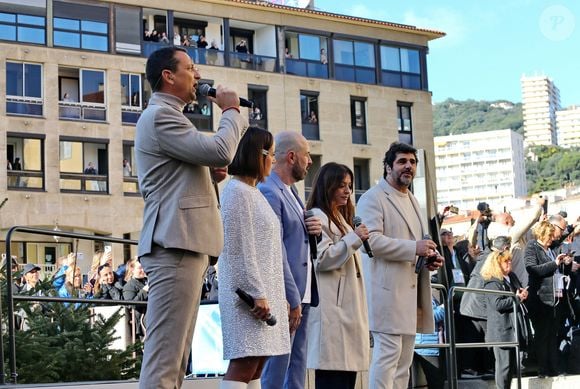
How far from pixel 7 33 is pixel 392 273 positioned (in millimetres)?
39604

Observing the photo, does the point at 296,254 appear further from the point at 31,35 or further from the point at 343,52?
the point at 343,52

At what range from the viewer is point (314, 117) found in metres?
52.2

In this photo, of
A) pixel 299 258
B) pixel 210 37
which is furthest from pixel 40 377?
pixel 210 37

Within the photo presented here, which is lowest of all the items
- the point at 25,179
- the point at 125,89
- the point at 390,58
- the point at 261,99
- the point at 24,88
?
the point at 25,179

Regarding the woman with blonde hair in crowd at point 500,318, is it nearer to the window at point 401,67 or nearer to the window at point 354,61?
the window at point 354,61

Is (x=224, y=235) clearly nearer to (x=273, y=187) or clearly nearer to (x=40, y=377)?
(x=273, y=187)

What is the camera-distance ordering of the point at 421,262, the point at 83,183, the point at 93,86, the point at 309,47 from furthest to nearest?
the point at 309,47 → the point at 93,86 → the point at 83,183 → the point at 421,262

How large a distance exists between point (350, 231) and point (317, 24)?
46221 mm

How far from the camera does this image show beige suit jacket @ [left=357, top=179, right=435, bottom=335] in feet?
25.2

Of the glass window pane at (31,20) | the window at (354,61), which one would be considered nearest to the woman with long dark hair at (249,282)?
the glass window pane at (31,20)

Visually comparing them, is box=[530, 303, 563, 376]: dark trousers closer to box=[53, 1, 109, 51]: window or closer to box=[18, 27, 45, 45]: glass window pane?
box=[18, 27, 45, 45]: glass window pane

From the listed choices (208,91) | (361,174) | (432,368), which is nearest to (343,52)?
(361,174)

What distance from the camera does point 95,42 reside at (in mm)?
47062

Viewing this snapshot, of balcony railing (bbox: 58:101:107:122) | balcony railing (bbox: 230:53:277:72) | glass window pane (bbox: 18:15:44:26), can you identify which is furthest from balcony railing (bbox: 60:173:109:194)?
balcony railing (bbox: 230:53:277:72)
